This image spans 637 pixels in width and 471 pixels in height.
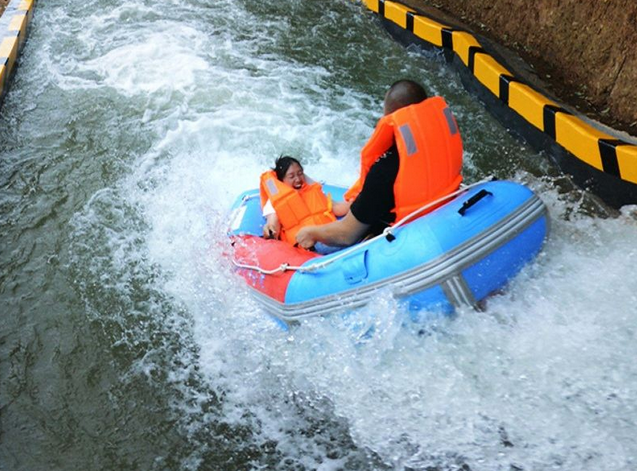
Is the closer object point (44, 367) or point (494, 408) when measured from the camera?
point (494, 408)

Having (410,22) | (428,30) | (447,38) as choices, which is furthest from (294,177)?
(410,22)

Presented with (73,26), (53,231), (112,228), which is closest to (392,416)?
(112,228)

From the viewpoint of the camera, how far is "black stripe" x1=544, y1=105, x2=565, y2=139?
4.91 metres

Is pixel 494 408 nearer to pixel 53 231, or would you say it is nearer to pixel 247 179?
pixel 247 179

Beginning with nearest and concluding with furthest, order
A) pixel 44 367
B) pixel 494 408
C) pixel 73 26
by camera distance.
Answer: pixel 494 408 < pixel 44 367 < pixel 73 26

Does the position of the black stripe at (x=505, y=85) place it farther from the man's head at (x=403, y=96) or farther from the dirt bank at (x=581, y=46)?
the man's head at (x=403, y=96)

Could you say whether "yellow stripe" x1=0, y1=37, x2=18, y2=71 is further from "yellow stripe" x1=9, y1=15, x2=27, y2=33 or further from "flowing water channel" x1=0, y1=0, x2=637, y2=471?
"flowing water channel" x1=0, y1=0, x2=637, y2=471

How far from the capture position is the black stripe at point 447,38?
6.31m

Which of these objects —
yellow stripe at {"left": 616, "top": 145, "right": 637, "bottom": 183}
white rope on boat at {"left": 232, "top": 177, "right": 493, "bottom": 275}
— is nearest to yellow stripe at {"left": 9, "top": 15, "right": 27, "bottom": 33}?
white rope on boat at {"left": 232, "top": 177, "right": 493, "bottom": 275}

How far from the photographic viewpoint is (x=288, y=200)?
4012 mm

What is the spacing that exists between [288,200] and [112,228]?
1475mm

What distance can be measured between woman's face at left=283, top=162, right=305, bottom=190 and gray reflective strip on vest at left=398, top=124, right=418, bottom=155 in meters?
1.07

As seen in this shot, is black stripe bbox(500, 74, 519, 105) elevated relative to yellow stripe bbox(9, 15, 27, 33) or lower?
elevated

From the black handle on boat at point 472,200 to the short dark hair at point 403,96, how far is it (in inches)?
20.2
